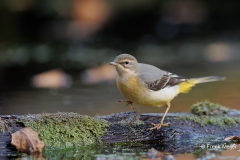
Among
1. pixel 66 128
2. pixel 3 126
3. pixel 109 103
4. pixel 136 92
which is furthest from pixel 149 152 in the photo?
pixel 109 103

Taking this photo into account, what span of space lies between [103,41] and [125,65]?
985 cm

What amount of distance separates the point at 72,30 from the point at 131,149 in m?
11.6

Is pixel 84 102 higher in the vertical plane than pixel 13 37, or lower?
lower

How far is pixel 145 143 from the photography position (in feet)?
20.8

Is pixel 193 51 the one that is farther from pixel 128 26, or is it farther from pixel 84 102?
pixel 84 102

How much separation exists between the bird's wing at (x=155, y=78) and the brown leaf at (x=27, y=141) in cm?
184

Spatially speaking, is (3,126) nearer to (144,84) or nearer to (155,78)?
(144,84)

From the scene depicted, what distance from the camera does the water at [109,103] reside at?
5871 millimetres

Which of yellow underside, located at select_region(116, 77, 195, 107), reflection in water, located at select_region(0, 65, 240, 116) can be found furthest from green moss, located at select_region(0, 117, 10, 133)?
reflection in water, located at select_region(0, 65, 240, 116)

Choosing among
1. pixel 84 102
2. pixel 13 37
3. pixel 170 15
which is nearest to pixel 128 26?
pixel 170 15

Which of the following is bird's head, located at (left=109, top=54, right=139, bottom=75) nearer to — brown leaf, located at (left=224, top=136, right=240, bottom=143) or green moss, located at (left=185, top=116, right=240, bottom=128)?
green moss, located at (left=185, top=116, right=240, bottom=128)

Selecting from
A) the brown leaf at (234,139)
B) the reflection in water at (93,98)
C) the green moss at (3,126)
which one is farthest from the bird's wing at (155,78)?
the green moss at (3,126)

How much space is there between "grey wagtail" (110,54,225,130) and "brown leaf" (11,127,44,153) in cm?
147

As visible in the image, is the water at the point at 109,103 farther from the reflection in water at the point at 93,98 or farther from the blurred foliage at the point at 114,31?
the blurred foliage at the point at 114,31
